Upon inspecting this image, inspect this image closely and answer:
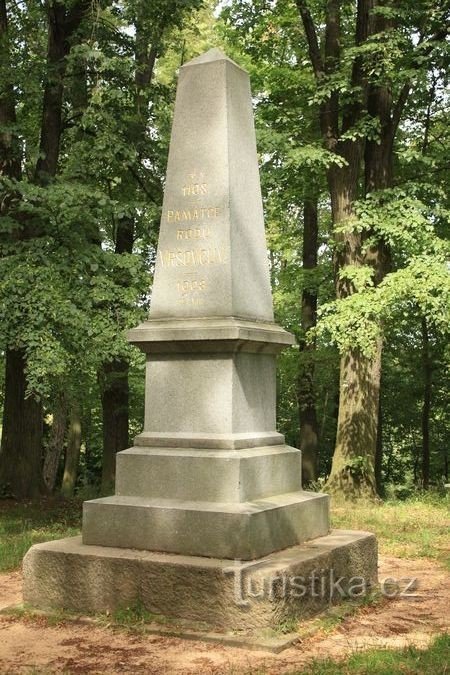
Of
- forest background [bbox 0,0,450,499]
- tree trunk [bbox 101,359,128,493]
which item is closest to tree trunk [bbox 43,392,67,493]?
tree trunk [bbox 101,359,128,493]

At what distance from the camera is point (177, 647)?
5473 millimetres

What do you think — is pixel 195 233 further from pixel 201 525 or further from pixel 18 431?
pixel 18 431

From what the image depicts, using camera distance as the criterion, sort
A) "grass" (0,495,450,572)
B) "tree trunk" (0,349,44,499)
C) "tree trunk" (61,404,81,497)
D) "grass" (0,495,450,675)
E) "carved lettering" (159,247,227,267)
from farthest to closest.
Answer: "tree trunk" (61,404,81,497) → "tree trunk" (0,349,44,499) → "grass" (0,495,450,572) → "carved lettering" (159,247,227,267) → "grass" (0,495,450,675)

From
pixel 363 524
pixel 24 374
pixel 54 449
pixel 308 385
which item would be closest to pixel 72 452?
pixel 54 449

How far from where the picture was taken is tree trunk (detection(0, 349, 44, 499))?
14.5 m

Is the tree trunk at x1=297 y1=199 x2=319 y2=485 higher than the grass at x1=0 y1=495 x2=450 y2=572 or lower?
higher

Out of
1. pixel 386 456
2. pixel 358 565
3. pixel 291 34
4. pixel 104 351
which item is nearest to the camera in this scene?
pixel 358 565

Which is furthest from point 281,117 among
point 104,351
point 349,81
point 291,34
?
point 104,351

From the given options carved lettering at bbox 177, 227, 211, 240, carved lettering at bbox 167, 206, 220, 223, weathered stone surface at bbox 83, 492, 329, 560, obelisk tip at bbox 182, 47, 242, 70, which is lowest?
weathered stone surface at bbox 83, 492, 329, 560

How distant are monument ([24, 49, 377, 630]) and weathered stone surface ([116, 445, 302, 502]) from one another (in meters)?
0.01

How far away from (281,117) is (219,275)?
31.3 ft

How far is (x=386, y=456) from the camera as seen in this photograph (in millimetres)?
33156

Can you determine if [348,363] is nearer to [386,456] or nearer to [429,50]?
[429,50]

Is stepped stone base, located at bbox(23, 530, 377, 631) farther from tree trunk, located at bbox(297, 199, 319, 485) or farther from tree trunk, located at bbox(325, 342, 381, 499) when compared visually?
tree trunk, located at bbox(297, 199, 319, 485)
